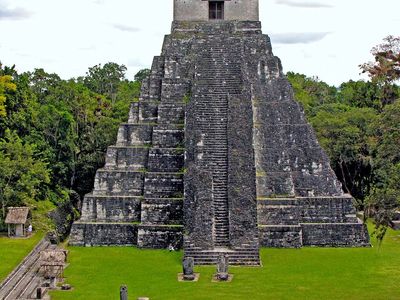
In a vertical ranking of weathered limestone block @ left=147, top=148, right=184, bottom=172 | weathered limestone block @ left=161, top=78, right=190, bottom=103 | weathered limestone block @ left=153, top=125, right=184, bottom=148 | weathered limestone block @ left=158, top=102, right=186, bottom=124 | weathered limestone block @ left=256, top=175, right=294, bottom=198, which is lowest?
weathered limestone block @ left=256, top=175, right=294, bottom=198

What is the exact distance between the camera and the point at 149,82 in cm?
2883

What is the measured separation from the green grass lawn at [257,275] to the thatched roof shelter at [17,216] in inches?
95.9

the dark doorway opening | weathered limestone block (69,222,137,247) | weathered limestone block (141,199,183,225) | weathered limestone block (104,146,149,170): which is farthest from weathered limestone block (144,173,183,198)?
the dark doorway opening

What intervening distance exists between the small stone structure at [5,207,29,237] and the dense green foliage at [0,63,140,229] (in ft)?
2.05

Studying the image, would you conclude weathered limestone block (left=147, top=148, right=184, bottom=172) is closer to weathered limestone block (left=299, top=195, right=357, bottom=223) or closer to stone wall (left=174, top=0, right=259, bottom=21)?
weathered limestone block (left=299, top=195, right=357, bottom=223)

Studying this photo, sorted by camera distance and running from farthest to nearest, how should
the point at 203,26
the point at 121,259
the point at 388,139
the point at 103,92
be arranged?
1. the point at 103,92
2. the point at 203,26
3. the point at 121,259
4. the point at 388,139

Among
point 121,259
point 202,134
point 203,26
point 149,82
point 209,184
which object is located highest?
point 203,26

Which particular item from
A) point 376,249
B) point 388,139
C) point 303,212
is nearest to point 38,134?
point 303,212

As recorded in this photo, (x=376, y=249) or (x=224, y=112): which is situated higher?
(x=224, y=112)

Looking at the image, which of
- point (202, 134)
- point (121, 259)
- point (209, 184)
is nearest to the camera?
point (121, 259)

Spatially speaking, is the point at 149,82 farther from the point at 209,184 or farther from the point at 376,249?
the point at 376,249

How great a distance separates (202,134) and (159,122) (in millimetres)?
1790

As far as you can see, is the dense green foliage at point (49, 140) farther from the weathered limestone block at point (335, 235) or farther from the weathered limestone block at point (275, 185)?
the weathered limestone block at point (335, 235)

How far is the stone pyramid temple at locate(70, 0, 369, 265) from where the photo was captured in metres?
23.6
